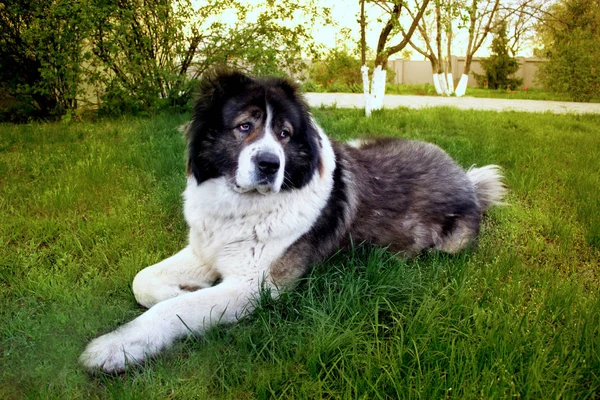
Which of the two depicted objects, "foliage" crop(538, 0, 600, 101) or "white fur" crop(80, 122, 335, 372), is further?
"foliage" crop(538, 0, 600, 101)

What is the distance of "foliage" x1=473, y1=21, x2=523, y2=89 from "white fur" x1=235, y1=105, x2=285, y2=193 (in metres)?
23.7

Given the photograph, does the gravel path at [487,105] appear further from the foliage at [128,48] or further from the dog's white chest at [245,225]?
the dog's white chest at [245,225]

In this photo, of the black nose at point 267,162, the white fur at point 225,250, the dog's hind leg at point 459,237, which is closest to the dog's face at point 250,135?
the black nose at point 267,162

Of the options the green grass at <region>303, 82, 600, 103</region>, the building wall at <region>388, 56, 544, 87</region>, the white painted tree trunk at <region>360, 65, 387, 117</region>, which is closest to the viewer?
the white painted tree trunk at <region>360, 65, 387, 117</region>

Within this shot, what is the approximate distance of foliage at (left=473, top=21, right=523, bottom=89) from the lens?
925 inches

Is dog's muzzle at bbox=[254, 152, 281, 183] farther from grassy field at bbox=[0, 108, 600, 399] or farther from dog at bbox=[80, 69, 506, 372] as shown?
grassy field at bbox=[0, 108, 600, 399]

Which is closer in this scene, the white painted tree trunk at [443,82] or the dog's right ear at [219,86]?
the dog's right ear at [219,86]

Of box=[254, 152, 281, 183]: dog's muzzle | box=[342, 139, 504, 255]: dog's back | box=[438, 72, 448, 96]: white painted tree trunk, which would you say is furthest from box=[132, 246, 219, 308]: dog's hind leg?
box=[438, 72, 448, 96]: white painted tree trunk

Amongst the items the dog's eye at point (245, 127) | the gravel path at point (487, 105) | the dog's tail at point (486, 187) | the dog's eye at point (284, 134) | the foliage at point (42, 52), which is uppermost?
the foliage at point (42, 52)

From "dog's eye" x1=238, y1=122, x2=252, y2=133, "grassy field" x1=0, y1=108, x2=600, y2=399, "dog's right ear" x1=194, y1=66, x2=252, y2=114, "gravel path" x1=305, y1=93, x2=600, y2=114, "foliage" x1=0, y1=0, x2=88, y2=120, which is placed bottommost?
"grassy field" x1=0, y1=108, x2=600, y2=399

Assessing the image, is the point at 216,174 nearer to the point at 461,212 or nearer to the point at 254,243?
the point at 254,243

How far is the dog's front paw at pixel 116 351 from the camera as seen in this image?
217 cm

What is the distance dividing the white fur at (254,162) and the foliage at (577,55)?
15.7 m

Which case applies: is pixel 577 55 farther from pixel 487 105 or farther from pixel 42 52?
pixel 42 52
